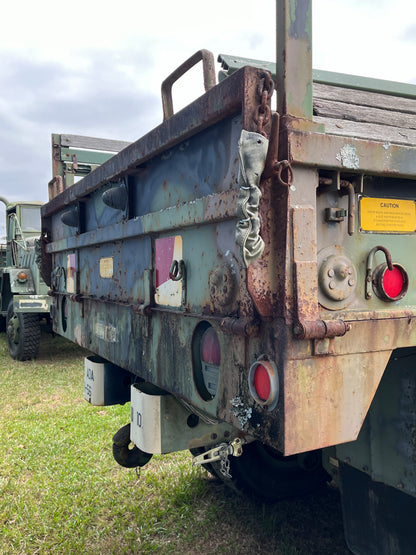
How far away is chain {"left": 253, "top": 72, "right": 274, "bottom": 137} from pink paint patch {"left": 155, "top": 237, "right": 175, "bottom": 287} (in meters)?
0.64

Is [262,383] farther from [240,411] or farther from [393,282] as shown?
[393,282]

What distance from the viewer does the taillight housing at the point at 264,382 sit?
4.15ft

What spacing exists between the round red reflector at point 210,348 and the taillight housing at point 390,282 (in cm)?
49

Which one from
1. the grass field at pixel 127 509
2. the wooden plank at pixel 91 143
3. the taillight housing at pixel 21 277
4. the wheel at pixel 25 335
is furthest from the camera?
the taillight housing at pixel 21 277

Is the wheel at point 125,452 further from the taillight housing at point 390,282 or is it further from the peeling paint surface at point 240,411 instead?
the taillight housing at point 390,282

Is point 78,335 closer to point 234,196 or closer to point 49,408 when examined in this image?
point 234,196

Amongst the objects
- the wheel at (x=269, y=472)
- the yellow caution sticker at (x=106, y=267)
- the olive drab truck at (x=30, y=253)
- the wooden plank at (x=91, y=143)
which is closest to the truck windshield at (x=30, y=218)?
the olive drab truck at (x=30, y=253)

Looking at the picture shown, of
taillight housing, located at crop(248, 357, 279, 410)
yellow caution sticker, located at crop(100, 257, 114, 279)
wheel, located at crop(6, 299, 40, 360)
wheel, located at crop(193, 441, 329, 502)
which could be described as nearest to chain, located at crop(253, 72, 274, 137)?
taillight housing, located at crop(248, 357, 279, 410)

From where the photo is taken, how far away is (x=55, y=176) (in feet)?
10.7

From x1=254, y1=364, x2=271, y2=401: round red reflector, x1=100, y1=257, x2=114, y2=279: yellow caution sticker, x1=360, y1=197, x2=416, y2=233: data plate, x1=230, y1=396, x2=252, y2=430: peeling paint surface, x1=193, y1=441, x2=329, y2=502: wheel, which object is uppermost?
x1=360, y1=197, x2=416, y2=233: data plate

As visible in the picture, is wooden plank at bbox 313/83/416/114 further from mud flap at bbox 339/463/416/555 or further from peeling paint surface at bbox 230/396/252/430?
mud flap at bbox 339/463/416/555

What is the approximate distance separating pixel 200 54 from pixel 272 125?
0.58m

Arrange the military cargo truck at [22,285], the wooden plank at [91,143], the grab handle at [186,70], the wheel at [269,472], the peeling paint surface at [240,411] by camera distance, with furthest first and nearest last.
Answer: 1. the military cargo truck at [22,285]
2. the wooden plank at [91,143]
3. the wheel at [269,472]
4. the grab handle at [186,70]
5. the peeling paint surface at [240,411]

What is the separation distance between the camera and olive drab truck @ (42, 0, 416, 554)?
4.17ft
